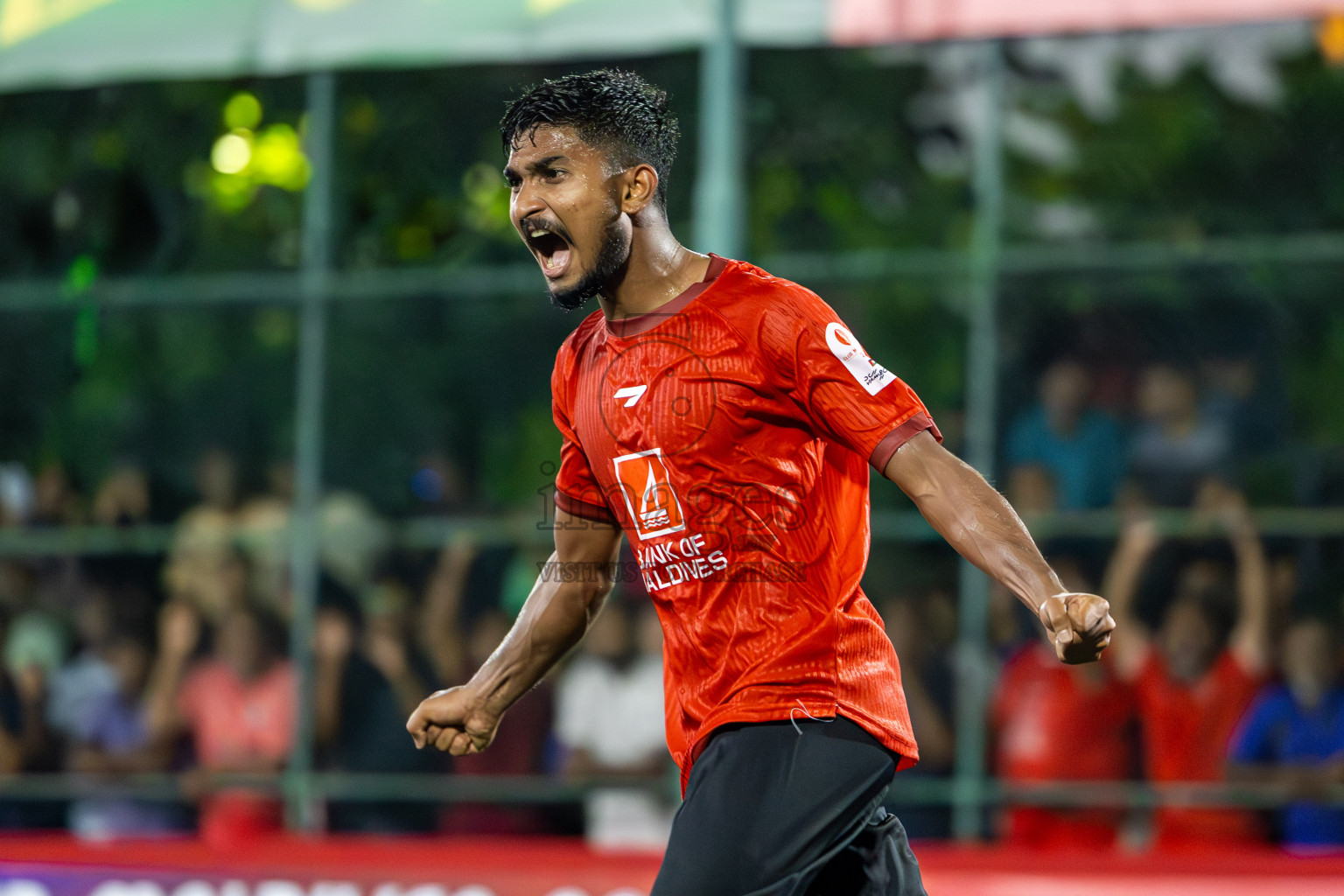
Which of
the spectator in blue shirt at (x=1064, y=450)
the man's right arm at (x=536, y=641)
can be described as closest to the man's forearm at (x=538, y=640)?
the man's right arm at (x=536, y=641)

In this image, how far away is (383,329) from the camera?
30.2 ft

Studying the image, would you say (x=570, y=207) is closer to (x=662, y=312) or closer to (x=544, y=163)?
(x=544, y=163)

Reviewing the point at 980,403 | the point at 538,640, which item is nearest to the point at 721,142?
the point at 980,403

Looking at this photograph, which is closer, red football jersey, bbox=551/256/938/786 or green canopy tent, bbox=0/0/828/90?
red football jersey, bbox=551/256/938/786

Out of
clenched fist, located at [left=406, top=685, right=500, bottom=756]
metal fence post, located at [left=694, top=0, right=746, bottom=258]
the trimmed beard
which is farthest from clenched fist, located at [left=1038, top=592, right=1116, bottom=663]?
metal fence post, located at [left=694, top=0, right=746, bottom=258]

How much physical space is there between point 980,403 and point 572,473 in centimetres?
446

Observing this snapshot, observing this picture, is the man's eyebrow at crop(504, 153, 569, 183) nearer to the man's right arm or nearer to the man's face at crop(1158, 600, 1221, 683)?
the man's right arm

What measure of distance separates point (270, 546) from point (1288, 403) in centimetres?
518

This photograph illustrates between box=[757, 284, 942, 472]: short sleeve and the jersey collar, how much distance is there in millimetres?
202

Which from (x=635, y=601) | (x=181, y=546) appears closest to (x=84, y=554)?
(x=181, y=546)

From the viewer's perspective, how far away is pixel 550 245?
361 cm

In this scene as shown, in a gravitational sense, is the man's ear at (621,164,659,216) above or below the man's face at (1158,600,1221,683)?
above

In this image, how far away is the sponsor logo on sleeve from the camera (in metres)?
3.28

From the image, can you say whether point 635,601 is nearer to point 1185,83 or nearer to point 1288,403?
point 1288,403
